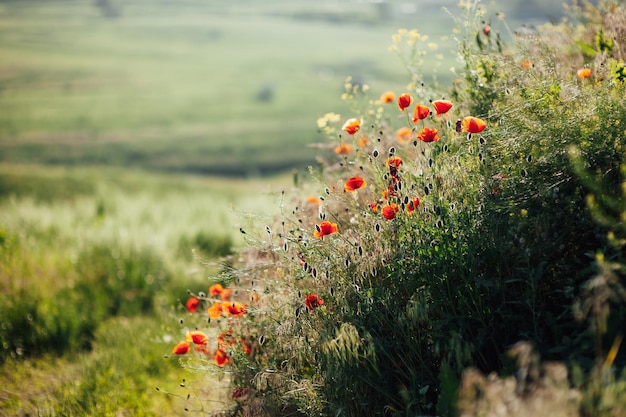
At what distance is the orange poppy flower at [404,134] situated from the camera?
3527 mm

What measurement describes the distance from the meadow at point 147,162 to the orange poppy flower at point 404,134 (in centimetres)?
42

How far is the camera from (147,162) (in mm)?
27578

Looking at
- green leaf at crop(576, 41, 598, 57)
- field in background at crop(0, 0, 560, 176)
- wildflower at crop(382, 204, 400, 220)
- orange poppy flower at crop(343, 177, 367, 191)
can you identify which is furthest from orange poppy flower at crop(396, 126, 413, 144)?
field in background at crop(0, 0, 560, 176)

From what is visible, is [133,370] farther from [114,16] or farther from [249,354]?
[114,16]

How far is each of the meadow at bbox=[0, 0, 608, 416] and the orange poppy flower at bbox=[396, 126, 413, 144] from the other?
1.39 ft

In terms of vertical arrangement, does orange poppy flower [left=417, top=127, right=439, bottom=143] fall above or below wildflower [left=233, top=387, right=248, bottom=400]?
above

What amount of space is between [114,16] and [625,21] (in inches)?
3397

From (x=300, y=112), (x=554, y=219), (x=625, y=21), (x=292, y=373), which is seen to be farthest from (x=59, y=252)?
(x=300, y=112)

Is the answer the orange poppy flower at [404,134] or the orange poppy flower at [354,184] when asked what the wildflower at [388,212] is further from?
the orange poppy flower at [404,134]

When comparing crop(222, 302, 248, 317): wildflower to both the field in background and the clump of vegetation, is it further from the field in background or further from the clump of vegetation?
the field in background

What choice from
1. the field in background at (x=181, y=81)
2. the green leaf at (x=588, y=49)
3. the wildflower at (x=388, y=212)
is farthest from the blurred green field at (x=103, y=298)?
the field in background at (x=181, y=81)

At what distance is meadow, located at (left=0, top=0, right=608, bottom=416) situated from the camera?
12.9ft

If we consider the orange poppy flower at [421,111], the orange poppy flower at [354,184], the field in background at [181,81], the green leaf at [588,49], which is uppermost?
the green leaf at [588,49]

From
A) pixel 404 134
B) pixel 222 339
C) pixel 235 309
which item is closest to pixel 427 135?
pixel 404 134
